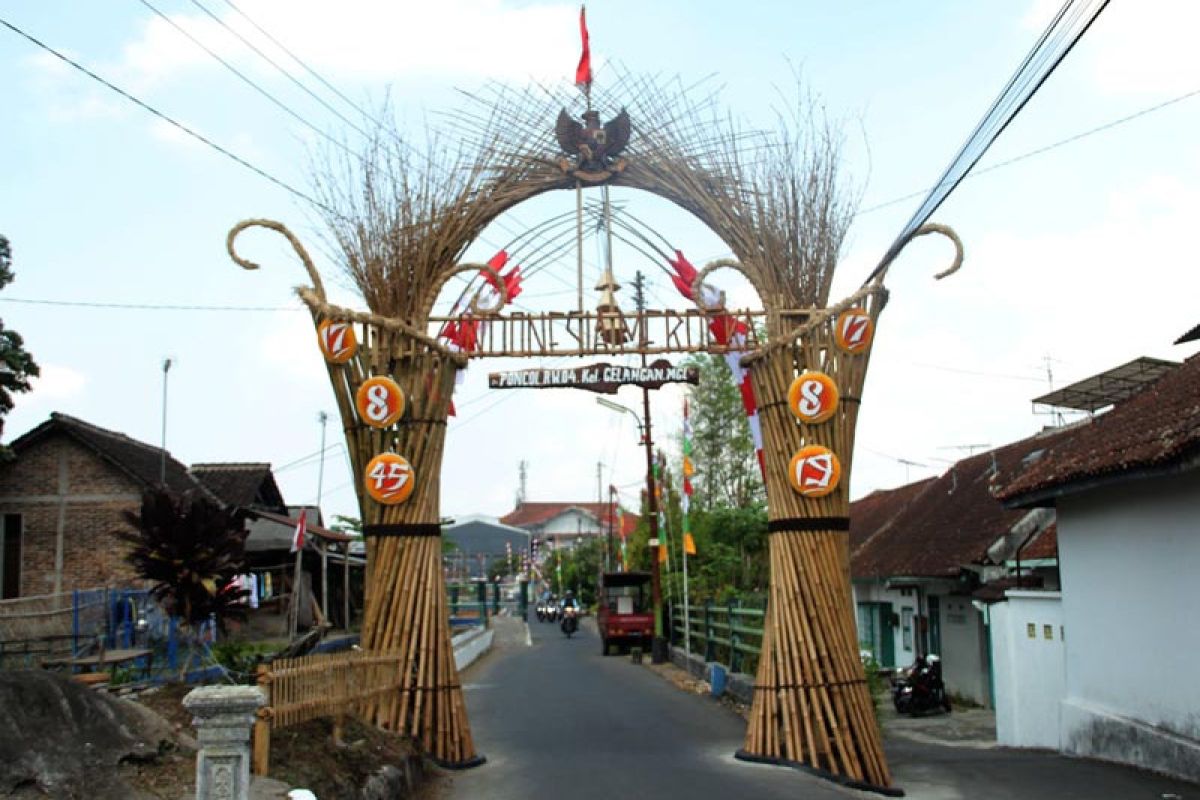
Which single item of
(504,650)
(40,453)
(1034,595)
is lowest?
(504,650)

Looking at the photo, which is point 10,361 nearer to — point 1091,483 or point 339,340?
point 339,340

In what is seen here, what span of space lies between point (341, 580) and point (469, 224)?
1099 inches

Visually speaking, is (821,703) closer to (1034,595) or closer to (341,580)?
(1034,595)

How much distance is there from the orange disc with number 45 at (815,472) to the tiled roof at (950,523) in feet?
25.7

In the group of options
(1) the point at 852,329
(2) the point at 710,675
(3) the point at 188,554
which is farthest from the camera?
(2) the point at 710,675

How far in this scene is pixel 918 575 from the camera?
62.8ft

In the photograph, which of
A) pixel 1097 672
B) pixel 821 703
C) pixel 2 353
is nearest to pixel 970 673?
pixel 1097 672

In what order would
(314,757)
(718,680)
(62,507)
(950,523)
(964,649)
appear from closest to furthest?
(314,757)
(718,680)
(964,649)
(950,523)
(62,507)

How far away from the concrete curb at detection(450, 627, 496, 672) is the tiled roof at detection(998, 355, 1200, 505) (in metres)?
13.2

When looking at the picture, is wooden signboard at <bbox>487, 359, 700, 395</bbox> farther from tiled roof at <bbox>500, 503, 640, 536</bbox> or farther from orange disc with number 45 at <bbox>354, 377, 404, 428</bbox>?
tiled roof at <bbox>500, 503, 640, 536</bbox>

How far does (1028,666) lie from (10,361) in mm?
17459

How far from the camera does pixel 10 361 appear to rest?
67.9 ft

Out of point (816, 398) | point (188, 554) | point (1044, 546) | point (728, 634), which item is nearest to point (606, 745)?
point (816, 398)

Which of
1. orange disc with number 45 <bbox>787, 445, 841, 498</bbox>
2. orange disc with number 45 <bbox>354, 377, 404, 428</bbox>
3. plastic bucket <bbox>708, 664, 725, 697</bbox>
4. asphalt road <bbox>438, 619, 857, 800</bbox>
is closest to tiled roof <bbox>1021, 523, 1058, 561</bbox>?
plastic bucket <bbox>708, 664, 725, 697</bbox>
